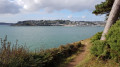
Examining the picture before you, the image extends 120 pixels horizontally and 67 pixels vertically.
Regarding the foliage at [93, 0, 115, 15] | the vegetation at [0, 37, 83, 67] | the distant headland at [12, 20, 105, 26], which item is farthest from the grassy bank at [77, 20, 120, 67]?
the distant headland at [12, 20, 105, 26]

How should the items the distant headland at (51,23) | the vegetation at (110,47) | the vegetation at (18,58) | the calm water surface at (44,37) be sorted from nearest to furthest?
the vegetation at (18,58)
the vegetation at (110,47)
the calm water surface at (44,37)
the distant headland at (51,23)

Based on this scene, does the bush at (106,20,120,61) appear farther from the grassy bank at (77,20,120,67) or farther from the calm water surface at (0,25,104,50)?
the calm water surface at (0,25,104,50)

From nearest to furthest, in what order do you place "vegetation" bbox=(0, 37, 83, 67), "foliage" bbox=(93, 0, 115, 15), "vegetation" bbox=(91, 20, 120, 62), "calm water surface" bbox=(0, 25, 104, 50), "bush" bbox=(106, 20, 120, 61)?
"vegetation" bbox=(0, 37, 83, 67) < "bush" bbox=(106, 20, 120, 61) < "vegetation" bbox=(91, 20, 120, 62) < "foliage" bbox=(93, 0, 115, 15) < "calm water surface" bbox=(0, 25, 104, 50)

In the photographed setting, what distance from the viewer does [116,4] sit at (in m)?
6.41

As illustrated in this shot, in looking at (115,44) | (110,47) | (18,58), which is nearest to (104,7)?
(110,47)

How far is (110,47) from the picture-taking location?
17.4 ft

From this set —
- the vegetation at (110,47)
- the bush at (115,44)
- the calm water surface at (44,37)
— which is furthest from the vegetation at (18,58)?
the bush at (115,44)

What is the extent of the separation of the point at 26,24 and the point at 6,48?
372ft

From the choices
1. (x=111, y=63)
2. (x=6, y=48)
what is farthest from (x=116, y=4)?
(x=6, y=48)

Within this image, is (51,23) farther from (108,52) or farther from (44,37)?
(108,52)

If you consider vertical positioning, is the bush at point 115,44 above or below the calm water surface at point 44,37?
above

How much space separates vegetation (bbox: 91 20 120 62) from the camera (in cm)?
475

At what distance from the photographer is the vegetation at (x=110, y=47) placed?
187 inches

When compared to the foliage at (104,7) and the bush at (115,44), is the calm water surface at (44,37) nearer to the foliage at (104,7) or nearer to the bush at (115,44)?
the bush at (115,44)
